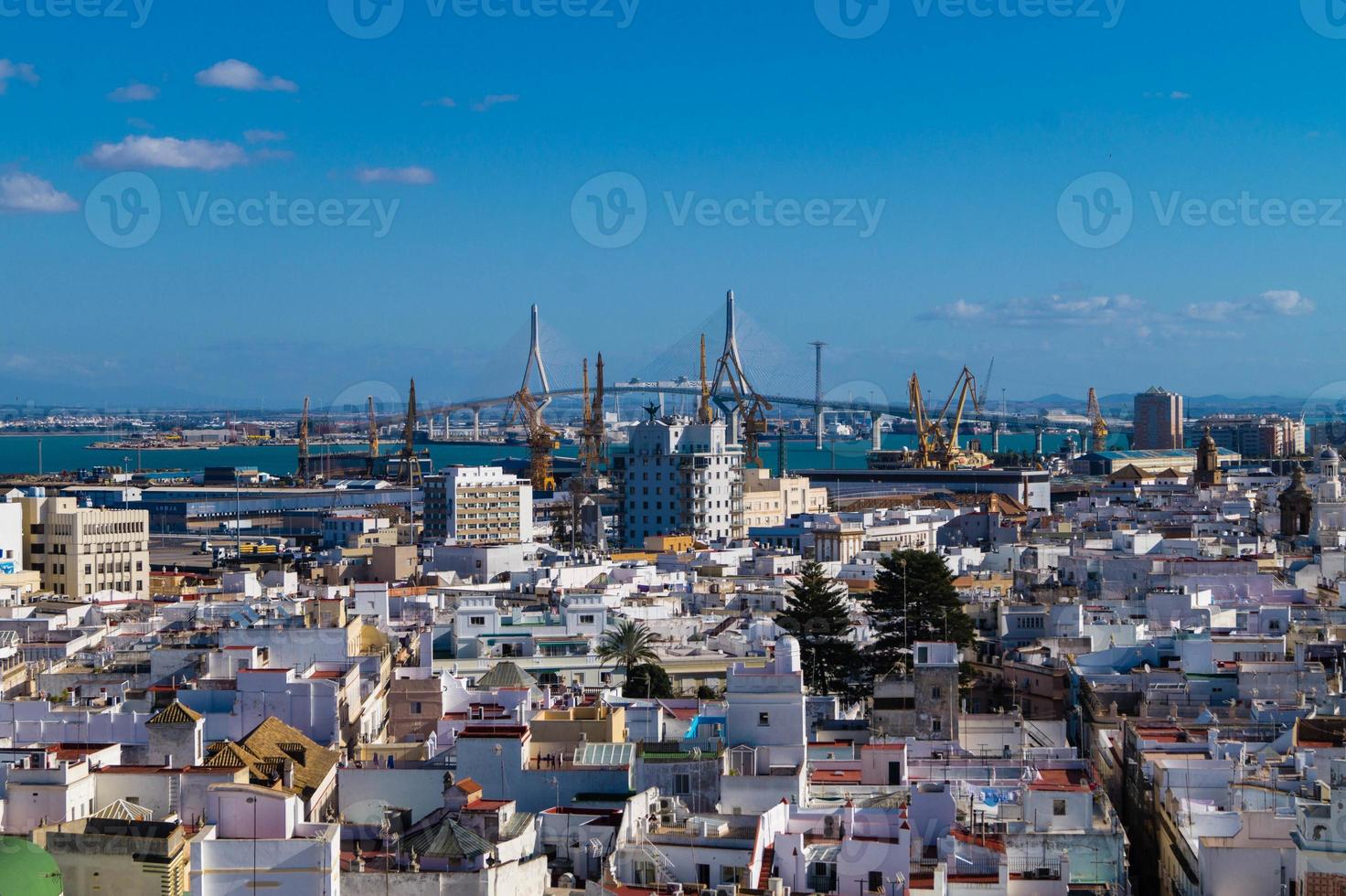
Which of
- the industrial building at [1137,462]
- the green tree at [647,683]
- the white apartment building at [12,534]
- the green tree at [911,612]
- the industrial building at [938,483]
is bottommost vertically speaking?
the green tree at [647,683]

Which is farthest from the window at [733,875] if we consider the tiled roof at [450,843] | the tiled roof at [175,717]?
the tiled roof at [175,717]

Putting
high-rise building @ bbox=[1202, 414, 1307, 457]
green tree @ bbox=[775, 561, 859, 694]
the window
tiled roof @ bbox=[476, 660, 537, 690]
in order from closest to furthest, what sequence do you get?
the window → tiled roof @ bbox=[476, 660, 537, 690] → green tree @ bbox=[775, 561, 859, 694] → high-rise building @ bbox=[1202, 414, 1307, 457]

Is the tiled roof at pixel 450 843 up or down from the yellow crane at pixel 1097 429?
down

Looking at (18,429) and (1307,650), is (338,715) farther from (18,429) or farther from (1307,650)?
(18,429)

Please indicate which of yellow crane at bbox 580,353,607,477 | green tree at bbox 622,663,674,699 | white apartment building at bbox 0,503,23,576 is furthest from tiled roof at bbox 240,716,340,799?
yellow crane at bbox 580,353,607,477

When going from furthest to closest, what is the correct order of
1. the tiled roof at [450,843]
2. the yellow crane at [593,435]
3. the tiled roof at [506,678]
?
1. the yellow crane at [593,435]
2. the tiled roof at [506,678]
3. the tiled roof at [450,843]

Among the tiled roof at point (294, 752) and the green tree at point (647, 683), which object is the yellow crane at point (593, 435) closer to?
the green tree at point (647, 683)

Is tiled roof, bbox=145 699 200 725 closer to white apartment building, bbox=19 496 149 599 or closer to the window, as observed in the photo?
the window

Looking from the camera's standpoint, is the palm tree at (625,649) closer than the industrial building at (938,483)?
Yes

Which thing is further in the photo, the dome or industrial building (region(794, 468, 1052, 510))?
industrial building (region(794, 468, 1052, 510))
